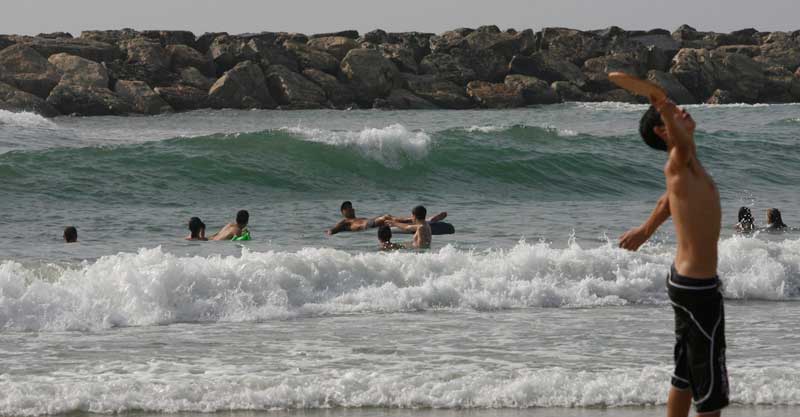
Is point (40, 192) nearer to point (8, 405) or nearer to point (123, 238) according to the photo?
point (123, 238)

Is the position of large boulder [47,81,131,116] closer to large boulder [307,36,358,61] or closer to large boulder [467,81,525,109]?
large boulder [307,36,358,61]

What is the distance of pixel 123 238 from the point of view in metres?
16.7

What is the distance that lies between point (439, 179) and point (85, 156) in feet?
22.3

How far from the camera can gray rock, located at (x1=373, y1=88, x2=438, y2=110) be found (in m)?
46.0

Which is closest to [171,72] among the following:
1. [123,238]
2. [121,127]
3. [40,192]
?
[121,127]

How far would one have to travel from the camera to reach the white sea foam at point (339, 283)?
425 inches

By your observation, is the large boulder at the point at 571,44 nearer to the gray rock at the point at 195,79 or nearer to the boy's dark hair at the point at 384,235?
the gray rock at the point at 195,79

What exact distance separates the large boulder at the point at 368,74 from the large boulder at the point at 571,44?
8.82m

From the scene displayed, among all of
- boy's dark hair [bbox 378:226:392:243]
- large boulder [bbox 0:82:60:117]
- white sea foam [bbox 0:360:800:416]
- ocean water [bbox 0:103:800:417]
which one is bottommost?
white sea foam [bbox 0:360:800:416]

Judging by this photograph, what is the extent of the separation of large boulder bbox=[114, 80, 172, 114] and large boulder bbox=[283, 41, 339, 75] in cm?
660

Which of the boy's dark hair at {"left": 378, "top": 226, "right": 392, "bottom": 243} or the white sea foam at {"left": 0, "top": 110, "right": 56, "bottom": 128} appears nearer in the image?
the boy's dark hair at {"left": 378, "top": 226, "right": 392, "bottom": 243}

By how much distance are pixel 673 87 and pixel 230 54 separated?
1731cm

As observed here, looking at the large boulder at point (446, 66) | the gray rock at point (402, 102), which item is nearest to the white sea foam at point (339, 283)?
the gray rock at point (402, 102)

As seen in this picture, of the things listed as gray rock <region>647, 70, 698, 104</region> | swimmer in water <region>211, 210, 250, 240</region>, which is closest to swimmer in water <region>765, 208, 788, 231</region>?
swimmer in water <region>211, 210, 250, 240</region>
